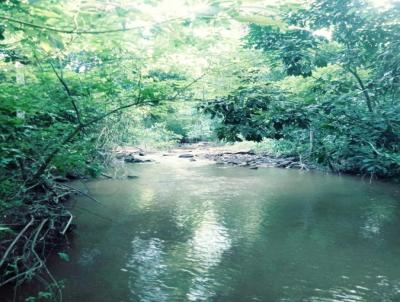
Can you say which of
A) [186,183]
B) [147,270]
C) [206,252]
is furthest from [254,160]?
[147,270]

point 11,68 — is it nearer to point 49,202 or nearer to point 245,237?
point 49,202

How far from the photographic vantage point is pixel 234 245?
21.1 feet

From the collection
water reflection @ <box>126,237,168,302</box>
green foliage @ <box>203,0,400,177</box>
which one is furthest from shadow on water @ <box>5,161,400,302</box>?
green foliage @ <box>203,0,400,177</box>

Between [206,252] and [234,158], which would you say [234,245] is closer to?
[206,252]

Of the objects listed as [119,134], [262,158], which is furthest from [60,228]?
[262,158]

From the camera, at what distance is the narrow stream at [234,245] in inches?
189

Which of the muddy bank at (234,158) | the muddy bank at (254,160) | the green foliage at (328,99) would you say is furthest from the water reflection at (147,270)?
the muddy bank at (254,160)

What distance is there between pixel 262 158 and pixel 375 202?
382 inches

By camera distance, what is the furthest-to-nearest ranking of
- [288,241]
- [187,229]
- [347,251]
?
[187,229]
[288,241]
[347,251]

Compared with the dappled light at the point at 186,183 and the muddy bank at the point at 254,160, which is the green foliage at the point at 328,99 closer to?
the dappled light at the point at 186,183

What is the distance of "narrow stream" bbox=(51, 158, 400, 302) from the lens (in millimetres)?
4793

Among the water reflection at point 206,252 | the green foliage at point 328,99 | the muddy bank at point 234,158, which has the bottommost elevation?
the muddy bank at point 234,158

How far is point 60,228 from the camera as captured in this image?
6371 millimetres

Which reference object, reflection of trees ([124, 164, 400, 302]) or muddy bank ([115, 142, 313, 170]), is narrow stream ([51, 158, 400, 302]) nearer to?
reflection of trees ([124, 164, 400, 302])
